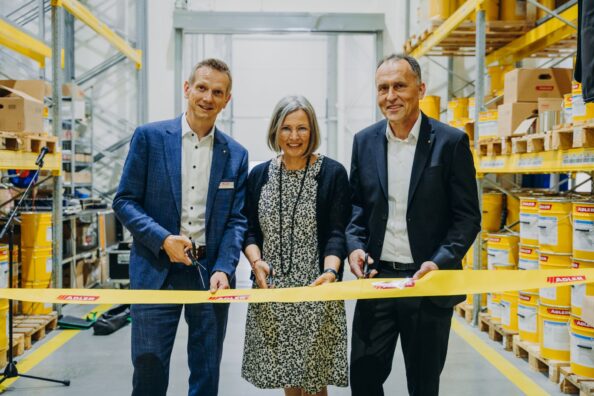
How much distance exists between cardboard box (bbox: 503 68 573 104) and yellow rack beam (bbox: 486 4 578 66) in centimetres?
67

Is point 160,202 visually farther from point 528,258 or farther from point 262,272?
point 528,258

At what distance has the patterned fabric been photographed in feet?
9.73

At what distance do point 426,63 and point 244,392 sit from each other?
809cm

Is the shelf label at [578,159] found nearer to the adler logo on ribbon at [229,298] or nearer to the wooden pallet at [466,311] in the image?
the wooden pallet at [466,311]

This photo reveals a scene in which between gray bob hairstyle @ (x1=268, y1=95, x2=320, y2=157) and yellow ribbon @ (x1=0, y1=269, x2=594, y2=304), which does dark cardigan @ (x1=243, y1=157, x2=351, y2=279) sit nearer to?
gray bob hairstyle @ (x1=268, y1=95, x2=320, y2=157)

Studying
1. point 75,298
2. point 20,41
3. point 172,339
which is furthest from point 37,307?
point 172,339

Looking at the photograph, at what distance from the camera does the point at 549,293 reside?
183 inches

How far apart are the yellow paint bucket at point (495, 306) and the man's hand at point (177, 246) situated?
4.28 metres

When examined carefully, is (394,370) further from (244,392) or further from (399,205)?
(399,205)

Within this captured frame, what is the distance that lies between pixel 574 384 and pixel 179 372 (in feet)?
10.8

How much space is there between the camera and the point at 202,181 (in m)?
2.86

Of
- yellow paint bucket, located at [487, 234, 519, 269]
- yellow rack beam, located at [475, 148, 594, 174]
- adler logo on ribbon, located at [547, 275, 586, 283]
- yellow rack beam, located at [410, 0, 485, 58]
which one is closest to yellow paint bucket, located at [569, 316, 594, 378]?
yellow rack beam, located at [475, 148, 594, 174]

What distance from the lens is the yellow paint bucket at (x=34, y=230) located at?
6.04 meters

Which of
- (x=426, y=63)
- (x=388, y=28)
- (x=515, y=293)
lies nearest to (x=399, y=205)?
(x=515, y=293)
